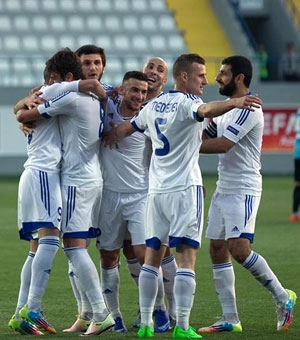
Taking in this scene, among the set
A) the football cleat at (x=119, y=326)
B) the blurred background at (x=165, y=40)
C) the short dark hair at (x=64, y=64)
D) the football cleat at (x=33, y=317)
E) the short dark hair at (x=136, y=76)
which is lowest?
the football cleat at (x=119, y=326)

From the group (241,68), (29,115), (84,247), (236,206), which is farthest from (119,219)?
(241,68)

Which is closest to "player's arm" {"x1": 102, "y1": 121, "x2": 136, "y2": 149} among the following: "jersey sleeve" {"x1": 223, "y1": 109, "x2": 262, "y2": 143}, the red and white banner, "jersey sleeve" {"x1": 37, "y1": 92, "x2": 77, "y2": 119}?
"jersey sleeve" {"x1": 37, "y1": 92, "x2": 77, "y2": 119}

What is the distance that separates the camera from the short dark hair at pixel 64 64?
803 centimetres

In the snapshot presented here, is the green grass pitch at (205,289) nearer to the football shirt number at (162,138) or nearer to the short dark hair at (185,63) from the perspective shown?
the football shirt number at (162,138)

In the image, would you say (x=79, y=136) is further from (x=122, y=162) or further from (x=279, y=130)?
(x=279, y=130)

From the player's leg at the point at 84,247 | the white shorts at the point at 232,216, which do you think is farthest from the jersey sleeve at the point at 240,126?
the player's leg at the point at 84,247

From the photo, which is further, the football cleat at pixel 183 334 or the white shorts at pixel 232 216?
the white shorts at pixel 232 216

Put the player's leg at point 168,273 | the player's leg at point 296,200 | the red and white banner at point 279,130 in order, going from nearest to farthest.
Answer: the player's leg at point 168,273 < the player's leg at point 296,200 < the red and white banner at point 279,130

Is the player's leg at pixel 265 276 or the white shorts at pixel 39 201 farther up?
the white shorts at pixel 39 201

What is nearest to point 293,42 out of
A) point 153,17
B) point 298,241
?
point 153,17

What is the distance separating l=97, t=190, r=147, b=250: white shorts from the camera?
27.6ft

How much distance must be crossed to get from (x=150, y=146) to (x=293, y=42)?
24.7 meters

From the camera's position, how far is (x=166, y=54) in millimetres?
30594

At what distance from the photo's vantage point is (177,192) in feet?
25.6
